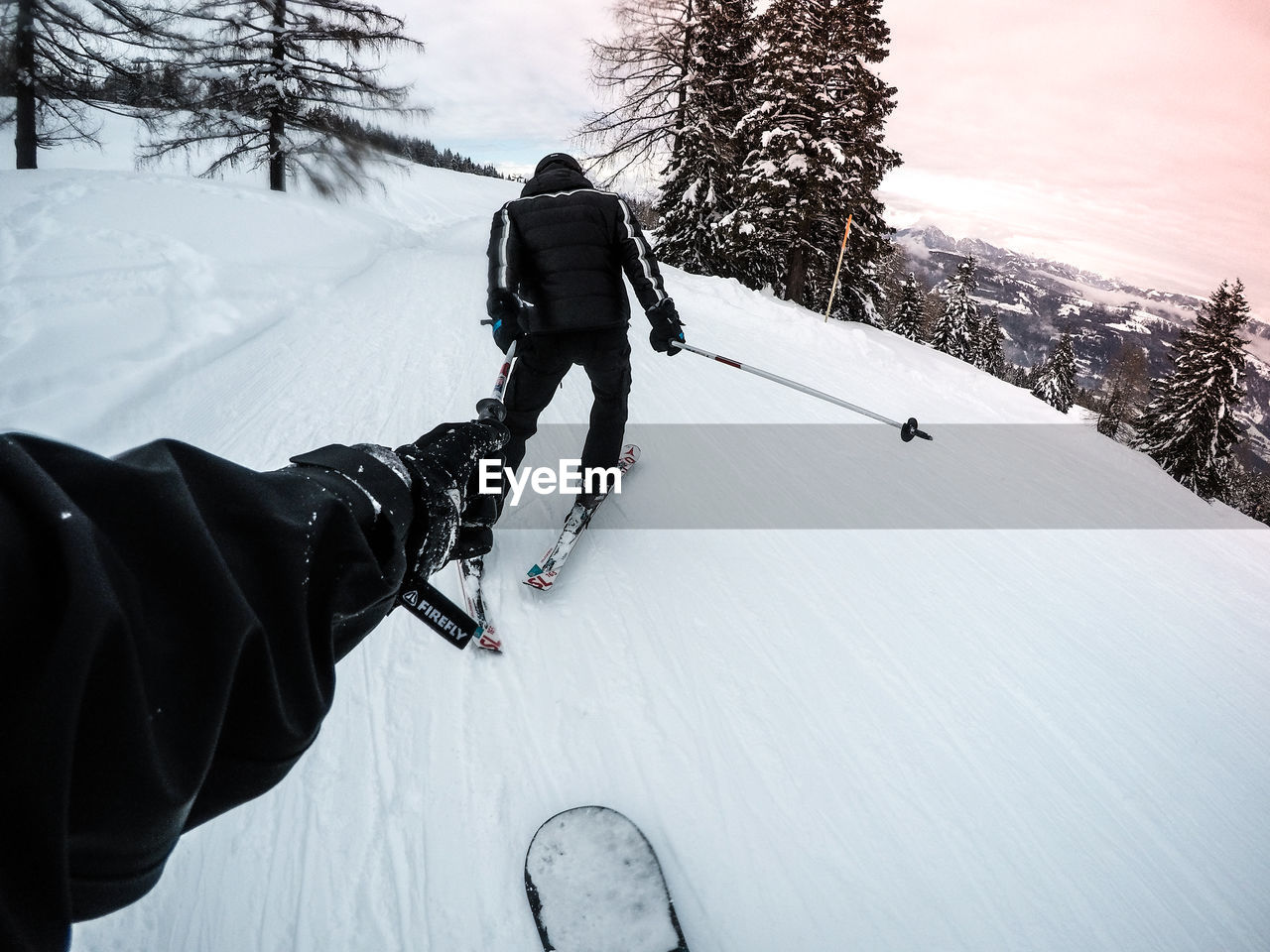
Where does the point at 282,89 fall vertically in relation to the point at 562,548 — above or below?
above

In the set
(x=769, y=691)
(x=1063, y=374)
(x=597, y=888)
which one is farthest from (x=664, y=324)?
(x=1063, y=374)

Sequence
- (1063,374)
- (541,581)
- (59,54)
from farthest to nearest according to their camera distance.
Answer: (1063,374) → (59,54) → (541,581)

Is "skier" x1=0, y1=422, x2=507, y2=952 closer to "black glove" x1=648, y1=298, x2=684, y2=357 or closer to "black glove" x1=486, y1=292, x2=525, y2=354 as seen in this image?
"black glove" x1=486, y1=292, x2=525, y2=354

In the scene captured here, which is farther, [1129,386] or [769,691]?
[1129,386]

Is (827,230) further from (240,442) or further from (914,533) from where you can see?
(240,442)

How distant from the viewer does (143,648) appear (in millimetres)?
675

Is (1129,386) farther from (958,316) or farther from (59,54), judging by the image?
(59,54)

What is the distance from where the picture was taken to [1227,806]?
2.34 metres

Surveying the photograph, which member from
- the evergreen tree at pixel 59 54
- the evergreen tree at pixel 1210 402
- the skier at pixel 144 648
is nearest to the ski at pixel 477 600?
the skier at pixel 144 648

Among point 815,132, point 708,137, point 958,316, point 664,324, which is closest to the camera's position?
point 664,324

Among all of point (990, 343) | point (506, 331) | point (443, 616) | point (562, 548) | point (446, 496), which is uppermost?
point (990, 343)

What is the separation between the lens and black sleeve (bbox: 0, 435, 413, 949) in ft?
1.77

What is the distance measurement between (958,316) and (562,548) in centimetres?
4287

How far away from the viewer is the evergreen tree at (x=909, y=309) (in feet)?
131
